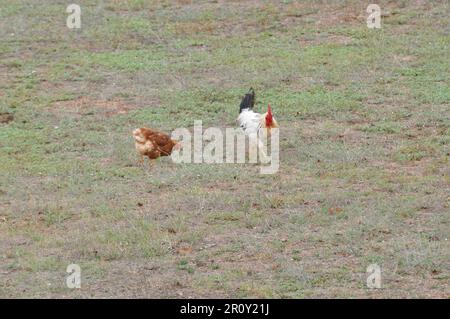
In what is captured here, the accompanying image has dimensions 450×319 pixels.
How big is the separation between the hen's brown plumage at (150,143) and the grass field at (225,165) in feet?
0.50

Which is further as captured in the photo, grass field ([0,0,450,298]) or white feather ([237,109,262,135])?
white feather ([237,109,262,135])

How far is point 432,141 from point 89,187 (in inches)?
152

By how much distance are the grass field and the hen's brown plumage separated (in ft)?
0.50

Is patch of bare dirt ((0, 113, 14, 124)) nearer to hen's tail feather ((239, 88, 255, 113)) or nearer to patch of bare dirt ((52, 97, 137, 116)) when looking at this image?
patch of bare dirt ((52, 97, 137, 116))

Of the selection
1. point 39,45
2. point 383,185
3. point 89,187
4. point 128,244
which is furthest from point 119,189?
point 39,45

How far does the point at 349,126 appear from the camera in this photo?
1177 cm

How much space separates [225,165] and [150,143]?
0.82 m

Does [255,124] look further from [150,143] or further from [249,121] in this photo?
[150,143]

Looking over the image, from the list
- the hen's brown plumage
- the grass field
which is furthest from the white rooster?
the hen's brown plumage

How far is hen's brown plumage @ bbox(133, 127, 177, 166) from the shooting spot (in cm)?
1059

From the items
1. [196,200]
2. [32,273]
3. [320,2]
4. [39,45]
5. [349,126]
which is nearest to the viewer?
[32,273]

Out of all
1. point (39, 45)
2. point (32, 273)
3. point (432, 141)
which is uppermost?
point (39, 45)

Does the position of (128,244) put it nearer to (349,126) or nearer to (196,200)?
(196,200)

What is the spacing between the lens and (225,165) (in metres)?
10.5
